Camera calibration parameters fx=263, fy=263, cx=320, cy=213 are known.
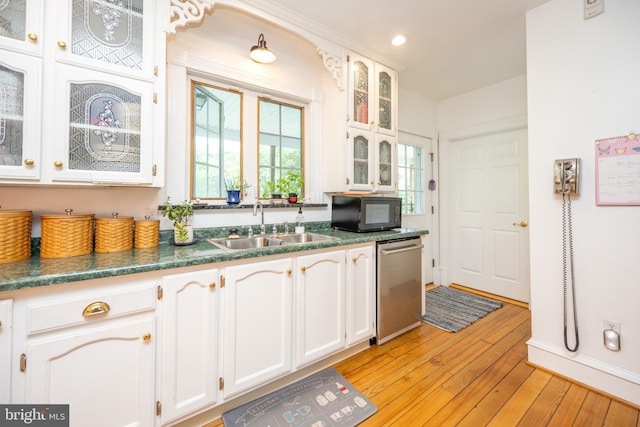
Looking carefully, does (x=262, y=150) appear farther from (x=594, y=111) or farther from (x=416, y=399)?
(x=594, y=111)

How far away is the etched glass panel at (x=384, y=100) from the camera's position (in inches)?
106

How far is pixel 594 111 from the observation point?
169cm

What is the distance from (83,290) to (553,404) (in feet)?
8.37

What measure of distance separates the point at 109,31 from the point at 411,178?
11.0 ft

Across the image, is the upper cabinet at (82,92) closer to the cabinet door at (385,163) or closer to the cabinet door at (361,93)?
the cabinet door at (361,93)

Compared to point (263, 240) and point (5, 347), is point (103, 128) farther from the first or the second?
point (263, 240)

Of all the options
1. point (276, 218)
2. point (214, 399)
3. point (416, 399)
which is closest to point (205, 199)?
point (276, 218)

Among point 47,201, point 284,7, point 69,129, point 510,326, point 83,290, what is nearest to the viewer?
point 83,290

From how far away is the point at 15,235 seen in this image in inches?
48.6

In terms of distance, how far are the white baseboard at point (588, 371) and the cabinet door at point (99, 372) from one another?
2495 millimetres

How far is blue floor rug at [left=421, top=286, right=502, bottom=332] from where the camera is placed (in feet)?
8.59

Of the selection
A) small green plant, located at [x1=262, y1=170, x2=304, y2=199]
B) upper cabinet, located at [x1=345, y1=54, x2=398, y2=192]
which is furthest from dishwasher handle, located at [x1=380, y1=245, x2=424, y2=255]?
small green plant, located at [x1=262, y1=170, x2=304, y2=199]

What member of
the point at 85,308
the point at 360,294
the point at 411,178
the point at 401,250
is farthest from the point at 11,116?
the point at 411,178

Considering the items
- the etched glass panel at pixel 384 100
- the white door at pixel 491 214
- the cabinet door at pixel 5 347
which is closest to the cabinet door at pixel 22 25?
the cabinet door at pixel 5 347
